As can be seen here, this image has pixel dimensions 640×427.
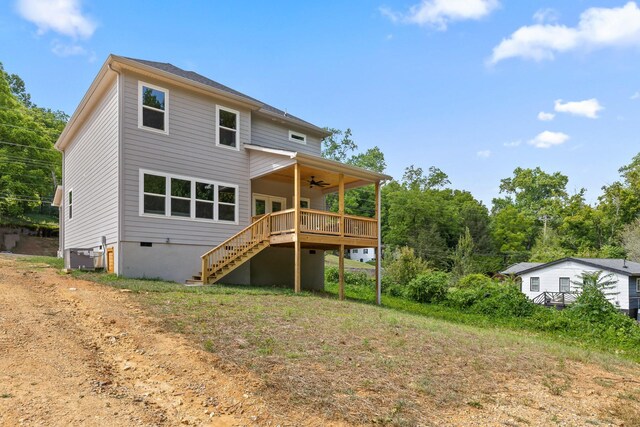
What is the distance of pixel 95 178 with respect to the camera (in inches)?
563

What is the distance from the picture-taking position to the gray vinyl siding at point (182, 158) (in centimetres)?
1218

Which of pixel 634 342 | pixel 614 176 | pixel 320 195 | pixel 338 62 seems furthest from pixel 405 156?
pixel 634 342

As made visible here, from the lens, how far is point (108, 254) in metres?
12.7

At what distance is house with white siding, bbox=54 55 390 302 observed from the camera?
12242 mm

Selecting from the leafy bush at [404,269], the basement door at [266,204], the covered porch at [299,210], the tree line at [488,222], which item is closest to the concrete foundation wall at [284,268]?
the covered porch at [299,210]

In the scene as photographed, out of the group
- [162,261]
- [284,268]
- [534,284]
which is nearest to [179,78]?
[162,261]

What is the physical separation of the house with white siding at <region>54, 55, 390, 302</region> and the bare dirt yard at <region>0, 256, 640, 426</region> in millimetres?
4501

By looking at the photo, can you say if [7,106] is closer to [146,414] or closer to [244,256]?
[244,256]

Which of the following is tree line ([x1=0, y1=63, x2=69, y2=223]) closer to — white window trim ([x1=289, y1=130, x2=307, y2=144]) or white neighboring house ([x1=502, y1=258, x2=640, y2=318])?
white window trim ([x1=289, y1=130, x2=307, y2=144])

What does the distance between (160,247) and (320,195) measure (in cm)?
773

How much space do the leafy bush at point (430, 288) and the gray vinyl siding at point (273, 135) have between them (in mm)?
8637

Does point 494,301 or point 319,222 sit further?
point 494,301

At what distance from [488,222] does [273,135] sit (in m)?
44.9

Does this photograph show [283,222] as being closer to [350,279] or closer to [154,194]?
[154,194]
